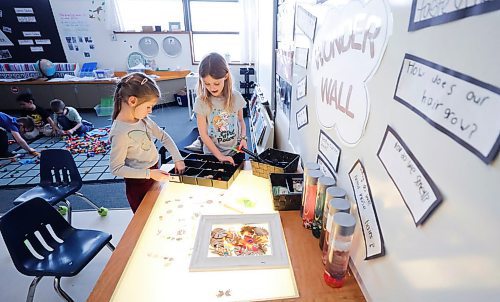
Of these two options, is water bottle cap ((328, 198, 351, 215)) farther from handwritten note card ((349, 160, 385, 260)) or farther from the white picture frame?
the white picture frame

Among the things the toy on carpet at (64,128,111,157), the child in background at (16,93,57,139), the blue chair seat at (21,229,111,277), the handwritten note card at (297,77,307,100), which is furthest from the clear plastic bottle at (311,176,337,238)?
the child in background at (16,93,57,139)

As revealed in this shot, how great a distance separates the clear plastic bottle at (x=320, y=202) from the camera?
0.76 meters

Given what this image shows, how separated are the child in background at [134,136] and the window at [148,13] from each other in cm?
416

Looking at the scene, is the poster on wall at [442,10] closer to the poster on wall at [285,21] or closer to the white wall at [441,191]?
the white wall at [441,191]

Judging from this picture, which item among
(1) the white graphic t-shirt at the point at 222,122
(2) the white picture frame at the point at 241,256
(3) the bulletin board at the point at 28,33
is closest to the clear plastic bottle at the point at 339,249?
(2) the white picture frame at the point at 241,256

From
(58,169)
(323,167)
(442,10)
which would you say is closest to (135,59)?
(58,169)

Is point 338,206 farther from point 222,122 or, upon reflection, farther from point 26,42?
point 26,42

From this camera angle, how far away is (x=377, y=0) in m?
0.53

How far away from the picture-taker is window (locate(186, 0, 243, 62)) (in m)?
4.60

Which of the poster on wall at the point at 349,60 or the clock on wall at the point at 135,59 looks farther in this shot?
the clock on wall at the point at 135,59

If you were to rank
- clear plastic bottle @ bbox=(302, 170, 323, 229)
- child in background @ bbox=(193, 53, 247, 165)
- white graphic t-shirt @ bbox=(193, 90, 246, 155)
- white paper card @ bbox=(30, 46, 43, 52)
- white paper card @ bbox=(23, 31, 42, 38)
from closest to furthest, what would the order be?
clear plastic bottle @ bbox=(302, 170, 323, 229)
child in background @ bbox=(193, 53, 247, 165)
white graphic t-shirt @ bbox=(193, 90, 246, 155)
white paper card @ bbox=(23, 31, 42, 38)
white paper card @ bbox=(30, 46, 43, 52)

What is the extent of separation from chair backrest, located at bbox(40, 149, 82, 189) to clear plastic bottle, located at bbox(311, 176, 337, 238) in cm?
158

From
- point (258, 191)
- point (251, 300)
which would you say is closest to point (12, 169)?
point (258, 191)

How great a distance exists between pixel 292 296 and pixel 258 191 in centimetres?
46
